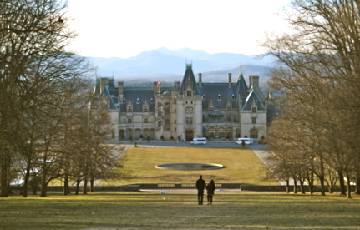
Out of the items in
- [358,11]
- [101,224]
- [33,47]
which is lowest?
[101,224]

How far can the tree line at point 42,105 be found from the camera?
52.4 feet

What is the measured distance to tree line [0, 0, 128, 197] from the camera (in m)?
16.0

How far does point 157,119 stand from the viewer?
94.6 meters

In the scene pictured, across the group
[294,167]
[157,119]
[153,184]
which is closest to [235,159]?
[153,184]

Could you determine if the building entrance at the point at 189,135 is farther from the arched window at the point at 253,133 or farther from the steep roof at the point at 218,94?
the arched window at the point at 253,133

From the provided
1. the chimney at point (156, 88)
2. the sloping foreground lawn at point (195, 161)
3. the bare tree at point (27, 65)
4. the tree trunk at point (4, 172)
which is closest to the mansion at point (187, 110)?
the chimney at point (156, 88)

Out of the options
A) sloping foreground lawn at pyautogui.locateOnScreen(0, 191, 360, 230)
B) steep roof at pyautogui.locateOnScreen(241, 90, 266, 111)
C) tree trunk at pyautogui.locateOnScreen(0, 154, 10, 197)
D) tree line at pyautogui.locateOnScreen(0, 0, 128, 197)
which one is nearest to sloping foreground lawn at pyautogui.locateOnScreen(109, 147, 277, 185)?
tree line at pyautogui.locateOnScreen(0, 0, 128, 197)

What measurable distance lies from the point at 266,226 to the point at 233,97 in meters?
85.1

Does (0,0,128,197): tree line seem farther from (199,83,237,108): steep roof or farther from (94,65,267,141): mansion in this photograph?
(199,83,237,108): steep roof

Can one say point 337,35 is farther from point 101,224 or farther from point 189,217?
point 101,224

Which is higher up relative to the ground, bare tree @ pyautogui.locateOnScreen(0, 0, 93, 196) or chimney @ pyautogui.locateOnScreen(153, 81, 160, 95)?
chimney @ pyautogui.locateOnScreen(153, 81, 160, 95)

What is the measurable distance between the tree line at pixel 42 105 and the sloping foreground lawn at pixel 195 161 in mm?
9188

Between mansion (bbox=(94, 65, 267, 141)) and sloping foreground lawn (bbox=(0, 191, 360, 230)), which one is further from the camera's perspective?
mansion (bbox=(94, 65, 267, 141))

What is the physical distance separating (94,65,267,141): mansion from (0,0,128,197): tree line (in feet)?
183
